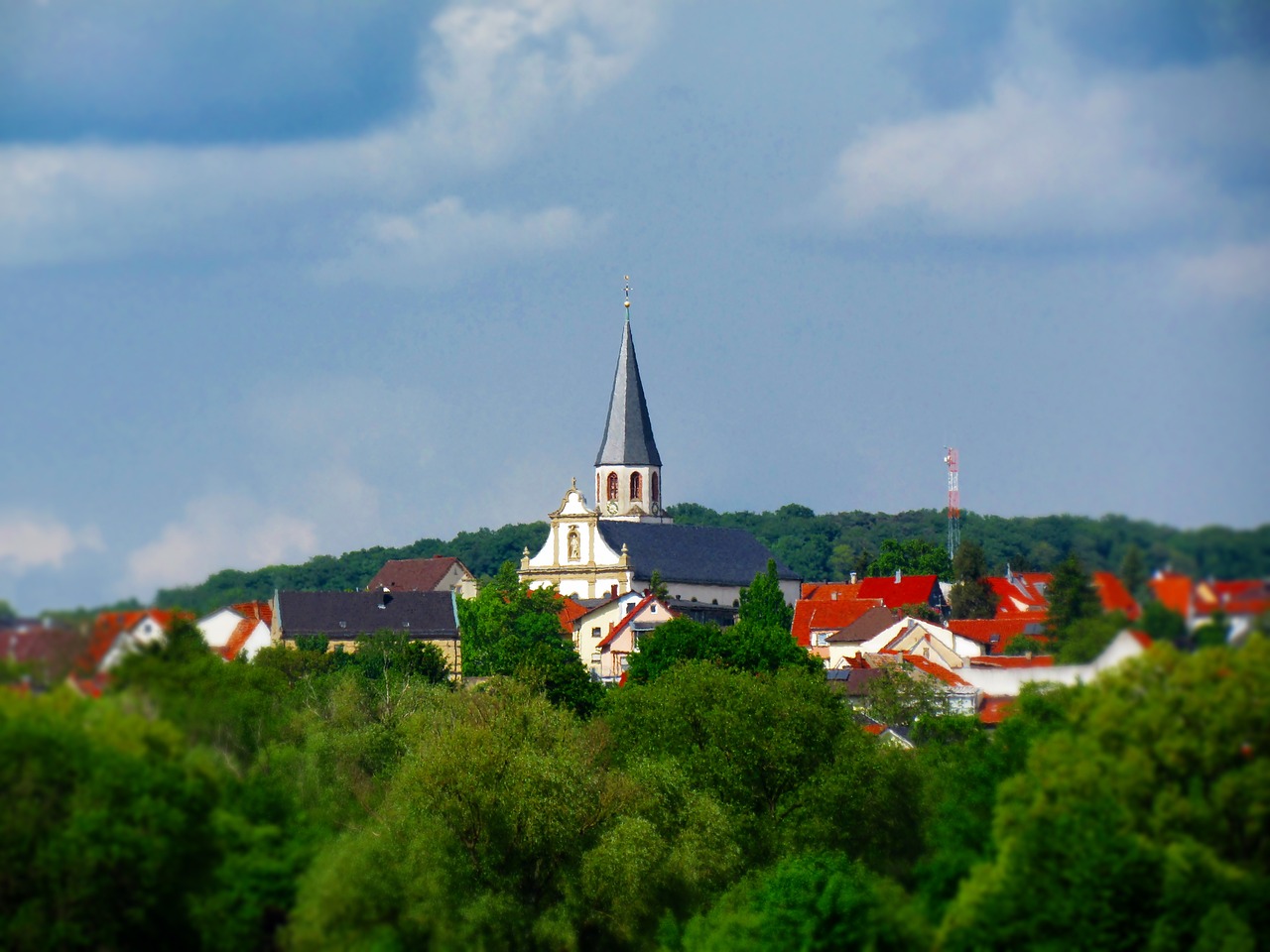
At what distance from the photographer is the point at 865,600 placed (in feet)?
464

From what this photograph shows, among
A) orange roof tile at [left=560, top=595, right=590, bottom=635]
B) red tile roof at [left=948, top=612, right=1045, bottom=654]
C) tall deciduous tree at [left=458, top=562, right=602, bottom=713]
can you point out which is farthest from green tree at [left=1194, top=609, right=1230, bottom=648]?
orange roof tile at [left=560, top=595, right=590, bottom=635]

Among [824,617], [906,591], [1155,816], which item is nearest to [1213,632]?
[1155,816]

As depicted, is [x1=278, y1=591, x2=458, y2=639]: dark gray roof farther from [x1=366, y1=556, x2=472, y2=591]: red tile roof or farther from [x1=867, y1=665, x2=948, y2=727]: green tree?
[x1=366, y1=556, x2=472, y2=591]: red tile roof

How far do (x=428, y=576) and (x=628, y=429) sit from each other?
74.6ft

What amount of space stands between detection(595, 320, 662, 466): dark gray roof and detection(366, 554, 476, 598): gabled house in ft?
53.7

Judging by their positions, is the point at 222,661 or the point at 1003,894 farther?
the point at 222,661

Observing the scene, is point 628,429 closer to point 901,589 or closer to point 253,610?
point 901,589

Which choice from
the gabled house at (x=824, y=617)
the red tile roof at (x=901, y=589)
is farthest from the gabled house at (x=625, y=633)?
the red tile roof at (x=901, y=589)

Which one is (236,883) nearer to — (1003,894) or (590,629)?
(1003,894)

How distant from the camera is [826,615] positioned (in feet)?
450

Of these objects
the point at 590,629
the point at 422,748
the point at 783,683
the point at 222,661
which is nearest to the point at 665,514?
→ the point at 590,629

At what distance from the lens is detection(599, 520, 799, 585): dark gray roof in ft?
536

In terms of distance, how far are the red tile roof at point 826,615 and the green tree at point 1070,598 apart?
106 m

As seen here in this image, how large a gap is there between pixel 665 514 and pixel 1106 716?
157 metres
